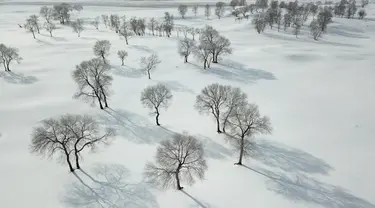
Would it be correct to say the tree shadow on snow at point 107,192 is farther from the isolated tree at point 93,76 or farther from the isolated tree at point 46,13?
the isolated tree at point 46,13

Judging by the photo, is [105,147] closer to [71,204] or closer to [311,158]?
[71,204]

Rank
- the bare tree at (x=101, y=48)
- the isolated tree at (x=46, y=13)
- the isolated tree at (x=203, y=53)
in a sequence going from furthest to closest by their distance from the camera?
the isolated tree at (x=46, y=13) → the bare tree at (x=101, y=48) → the isolated tree at (x=203, y=53)

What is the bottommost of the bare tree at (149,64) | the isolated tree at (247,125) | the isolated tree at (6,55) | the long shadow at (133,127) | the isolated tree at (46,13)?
the long shadow at (133,127)

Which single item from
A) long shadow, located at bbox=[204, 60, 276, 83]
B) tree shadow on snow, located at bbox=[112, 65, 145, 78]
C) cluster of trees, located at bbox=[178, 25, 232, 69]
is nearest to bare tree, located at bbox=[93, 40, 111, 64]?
tree shadow on snow, located at bbox=[112, 65, 145, 78]

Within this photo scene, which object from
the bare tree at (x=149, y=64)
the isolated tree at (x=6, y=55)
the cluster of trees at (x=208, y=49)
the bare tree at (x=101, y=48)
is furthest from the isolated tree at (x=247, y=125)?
the isolated tree at (x=6, y=55)

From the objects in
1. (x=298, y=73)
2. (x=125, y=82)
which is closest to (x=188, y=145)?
(x=125, y=82)

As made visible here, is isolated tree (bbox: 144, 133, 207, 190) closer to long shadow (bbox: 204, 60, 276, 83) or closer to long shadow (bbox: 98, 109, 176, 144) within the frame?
long shadow (bbox: 98, 109, 176, 144)
